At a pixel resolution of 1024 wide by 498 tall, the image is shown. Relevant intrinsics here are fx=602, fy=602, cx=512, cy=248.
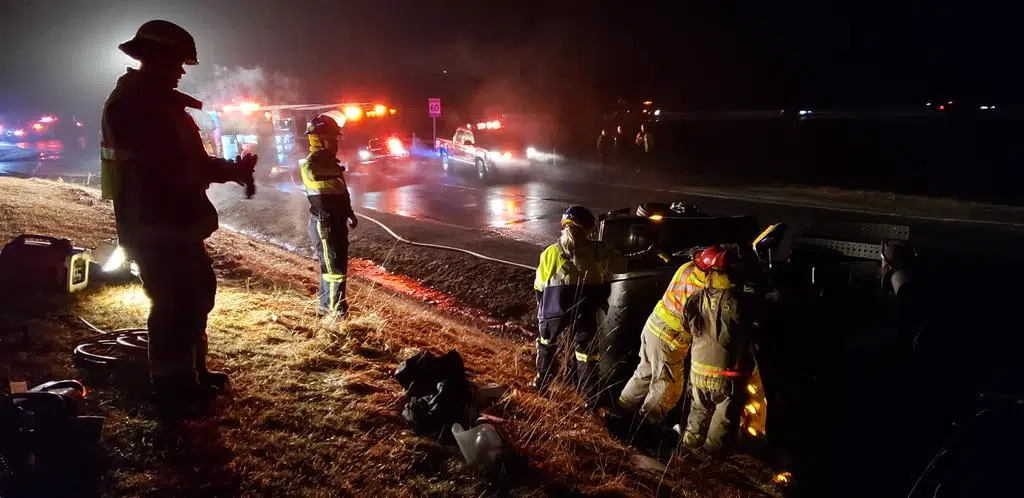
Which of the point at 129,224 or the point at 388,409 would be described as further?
the point at 388,409

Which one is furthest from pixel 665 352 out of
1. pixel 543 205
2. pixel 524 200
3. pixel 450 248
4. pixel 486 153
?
pixel 486 153

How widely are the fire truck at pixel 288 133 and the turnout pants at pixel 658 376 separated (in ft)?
56.5

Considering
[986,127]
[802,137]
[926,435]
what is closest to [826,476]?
[926,435]

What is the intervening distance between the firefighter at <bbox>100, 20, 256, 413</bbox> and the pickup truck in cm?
1575

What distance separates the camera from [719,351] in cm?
369

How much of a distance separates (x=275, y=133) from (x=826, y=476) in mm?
20510

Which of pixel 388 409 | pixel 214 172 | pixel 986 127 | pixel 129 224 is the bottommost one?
pixel 388 409

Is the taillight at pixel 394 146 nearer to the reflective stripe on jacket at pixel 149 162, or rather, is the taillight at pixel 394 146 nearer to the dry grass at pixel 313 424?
the dry grass at pixel 313 424

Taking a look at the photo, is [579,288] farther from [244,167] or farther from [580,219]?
[244,167]

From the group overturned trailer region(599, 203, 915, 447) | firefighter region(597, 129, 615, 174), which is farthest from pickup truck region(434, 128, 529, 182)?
overturned trailer region(599, 203, 915, 447)

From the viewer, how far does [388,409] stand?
10.7 feet

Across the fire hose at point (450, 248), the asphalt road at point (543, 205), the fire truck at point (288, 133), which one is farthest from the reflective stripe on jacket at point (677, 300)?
the fire truck at point (288, 133)

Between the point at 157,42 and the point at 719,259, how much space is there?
3.17 metres

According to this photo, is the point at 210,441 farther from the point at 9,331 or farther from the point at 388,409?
the point at 9,331
